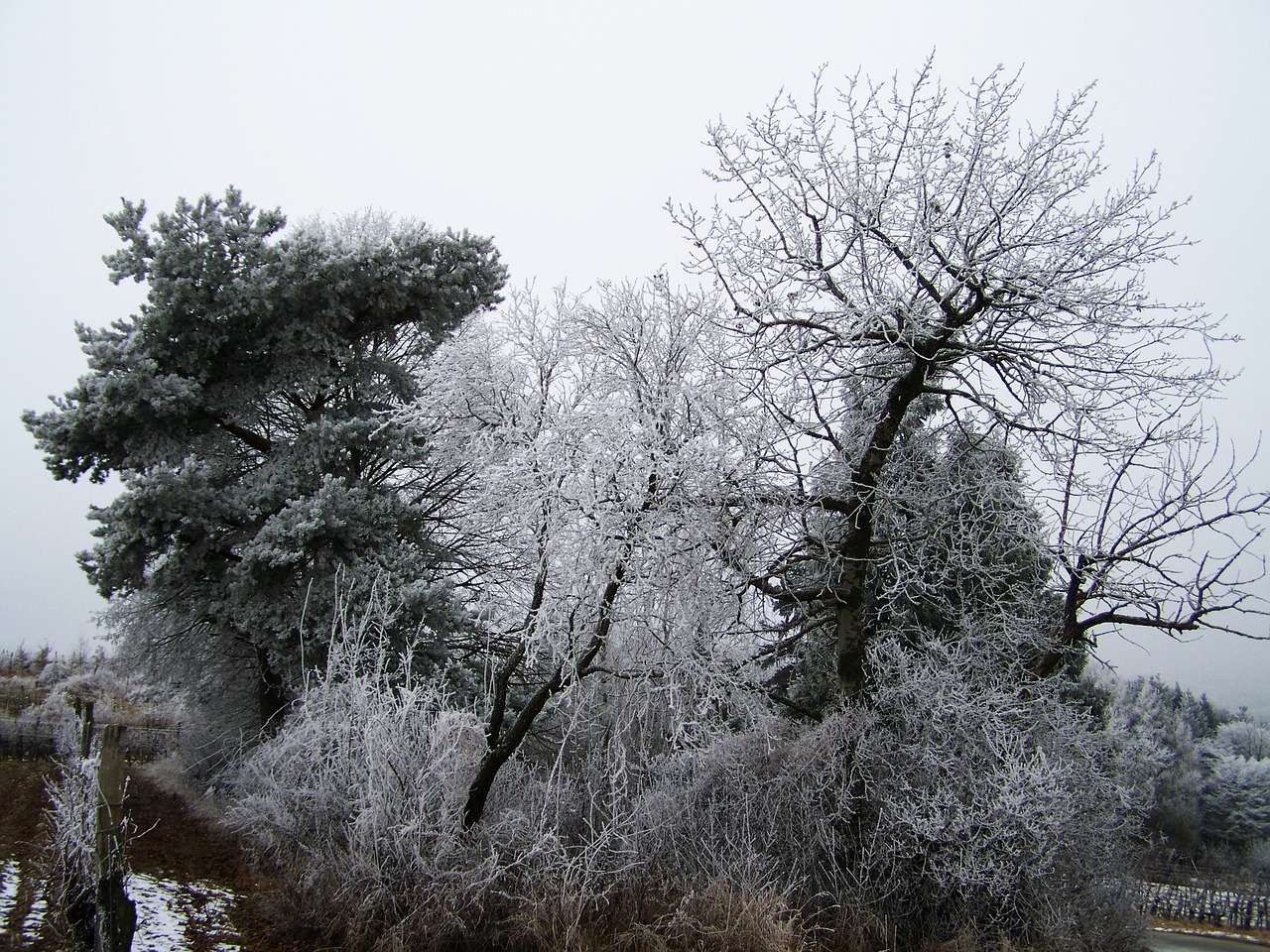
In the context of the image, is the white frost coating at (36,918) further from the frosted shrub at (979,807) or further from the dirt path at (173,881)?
the frosted shrub at (979,807)

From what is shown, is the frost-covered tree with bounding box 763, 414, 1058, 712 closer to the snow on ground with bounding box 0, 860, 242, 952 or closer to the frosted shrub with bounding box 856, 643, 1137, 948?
the frosted shrub with bounding box 856, 643, 1137, 948

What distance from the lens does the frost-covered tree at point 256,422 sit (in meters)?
9.57

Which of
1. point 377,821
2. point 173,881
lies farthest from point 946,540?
point 173,881

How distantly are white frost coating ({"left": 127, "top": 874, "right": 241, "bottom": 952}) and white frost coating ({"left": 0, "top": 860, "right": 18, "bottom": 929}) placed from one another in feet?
2.65

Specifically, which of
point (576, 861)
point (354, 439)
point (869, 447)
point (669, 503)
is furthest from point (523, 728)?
point (354, 439)

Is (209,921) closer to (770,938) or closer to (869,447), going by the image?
Result: (770,938)

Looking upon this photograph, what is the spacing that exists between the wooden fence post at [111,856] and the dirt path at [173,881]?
2.33 ft

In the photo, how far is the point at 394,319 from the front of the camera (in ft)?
37.9

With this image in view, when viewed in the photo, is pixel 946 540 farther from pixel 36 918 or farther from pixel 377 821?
pixel 36 918

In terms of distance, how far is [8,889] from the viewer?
6293 mm

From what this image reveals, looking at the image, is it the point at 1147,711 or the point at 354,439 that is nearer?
the point at 354,439

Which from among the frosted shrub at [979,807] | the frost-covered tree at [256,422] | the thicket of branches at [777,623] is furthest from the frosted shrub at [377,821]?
the frosted shrub at [979,807]

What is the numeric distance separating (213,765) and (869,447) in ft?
33.1

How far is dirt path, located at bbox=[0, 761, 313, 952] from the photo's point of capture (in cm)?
578
